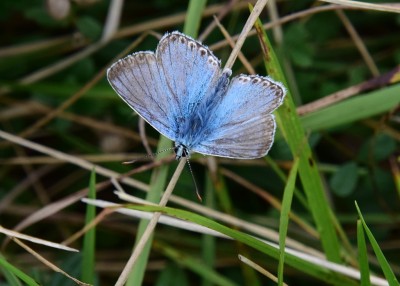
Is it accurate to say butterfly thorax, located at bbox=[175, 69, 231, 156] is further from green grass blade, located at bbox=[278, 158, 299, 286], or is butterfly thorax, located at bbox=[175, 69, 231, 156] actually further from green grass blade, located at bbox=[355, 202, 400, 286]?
green grass blade, located at bbox=[355, 202, 400, 286]

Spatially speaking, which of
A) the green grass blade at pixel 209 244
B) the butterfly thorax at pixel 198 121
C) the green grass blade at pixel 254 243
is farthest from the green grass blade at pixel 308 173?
the green grass blade at pixel 209 244

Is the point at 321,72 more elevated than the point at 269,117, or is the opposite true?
the point at 321,72

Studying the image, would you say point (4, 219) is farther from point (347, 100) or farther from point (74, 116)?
point (347, 100)

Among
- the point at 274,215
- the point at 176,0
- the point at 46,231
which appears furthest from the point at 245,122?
the point at 46,231

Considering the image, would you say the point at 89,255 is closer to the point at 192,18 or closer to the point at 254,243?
the point at 254,243

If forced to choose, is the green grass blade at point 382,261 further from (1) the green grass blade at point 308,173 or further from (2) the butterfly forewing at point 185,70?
(2) the butterfly forewing at point 185,70

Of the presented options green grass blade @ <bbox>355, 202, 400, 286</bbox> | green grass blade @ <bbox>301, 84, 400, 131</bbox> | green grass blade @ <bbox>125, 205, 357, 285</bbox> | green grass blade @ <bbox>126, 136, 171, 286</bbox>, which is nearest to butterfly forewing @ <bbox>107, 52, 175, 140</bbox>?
green grass blade @ <bbox>126, 136, 171, 286</bbox>
